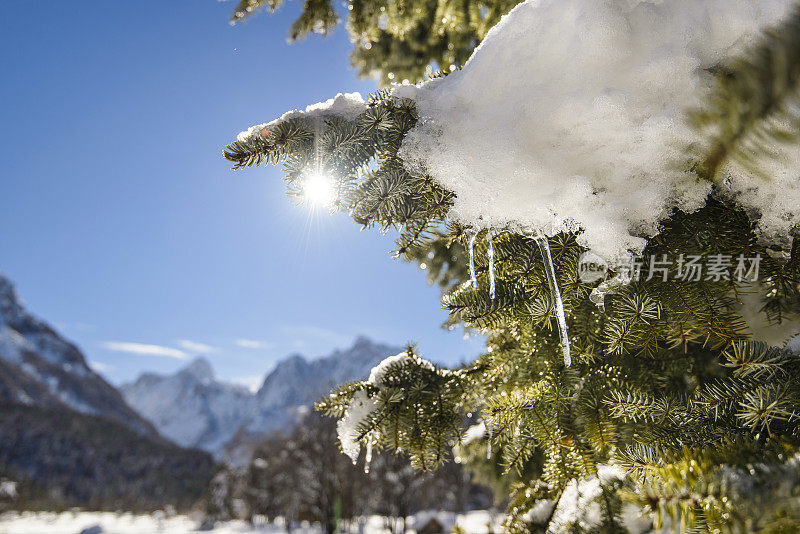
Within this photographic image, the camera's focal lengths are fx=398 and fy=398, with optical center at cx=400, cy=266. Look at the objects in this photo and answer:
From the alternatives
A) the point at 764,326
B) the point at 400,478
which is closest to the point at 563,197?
the point at 764,326

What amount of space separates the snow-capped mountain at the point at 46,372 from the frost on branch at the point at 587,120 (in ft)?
403

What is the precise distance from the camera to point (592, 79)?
83 cm

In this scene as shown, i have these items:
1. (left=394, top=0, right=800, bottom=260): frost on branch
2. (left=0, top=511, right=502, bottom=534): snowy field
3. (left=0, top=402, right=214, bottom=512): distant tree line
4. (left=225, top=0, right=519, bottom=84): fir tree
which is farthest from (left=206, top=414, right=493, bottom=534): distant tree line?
(left=0, top=402, right=214, bottom=512): distant tree line

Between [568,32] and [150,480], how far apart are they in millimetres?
82370

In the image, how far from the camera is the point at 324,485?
17.8m

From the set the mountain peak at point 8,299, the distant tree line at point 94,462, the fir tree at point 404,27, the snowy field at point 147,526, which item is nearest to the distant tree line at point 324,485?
the snowy field at point 147,526

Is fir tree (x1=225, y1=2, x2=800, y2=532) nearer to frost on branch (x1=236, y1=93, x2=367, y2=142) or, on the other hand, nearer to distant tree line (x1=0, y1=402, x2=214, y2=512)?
frost on branch (x1=236, y1=93, x2=367, y2=142)

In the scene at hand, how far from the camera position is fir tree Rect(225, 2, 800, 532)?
22.4 inches

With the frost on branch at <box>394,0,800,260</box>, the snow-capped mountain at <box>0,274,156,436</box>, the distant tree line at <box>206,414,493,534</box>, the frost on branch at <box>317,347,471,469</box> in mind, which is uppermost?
the snow-capped mountain at <box>0,274,156,436</box>

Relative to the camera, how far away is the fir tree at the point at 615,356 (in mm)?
568

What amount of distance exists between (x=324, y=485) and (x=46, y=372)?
158 meters

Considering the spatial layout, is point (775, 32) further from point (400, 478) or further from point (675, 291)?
point (400, 478)

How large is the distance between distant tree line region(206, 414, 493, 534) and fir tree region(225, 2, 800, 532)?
7.69 m

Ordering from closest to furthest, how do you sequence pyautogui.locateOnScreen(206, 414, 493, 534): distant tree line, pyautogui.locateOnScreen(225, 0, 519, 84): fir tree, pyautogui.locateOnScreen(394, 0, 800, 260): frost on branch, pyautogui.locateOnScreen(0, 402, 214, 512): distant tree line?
1. pyautogui.locateOnScreen(394, 0, 800, 260): frost on branch
2. pyautogui.locateOnScreen(225, 0, 519, 84): fir tree
3. pyautogui.locateOnScreen(206, 414, 493, 534): distant tree line
4. pyautogui.locateOnScreen(0, 402, 214, 512): distant tree line
